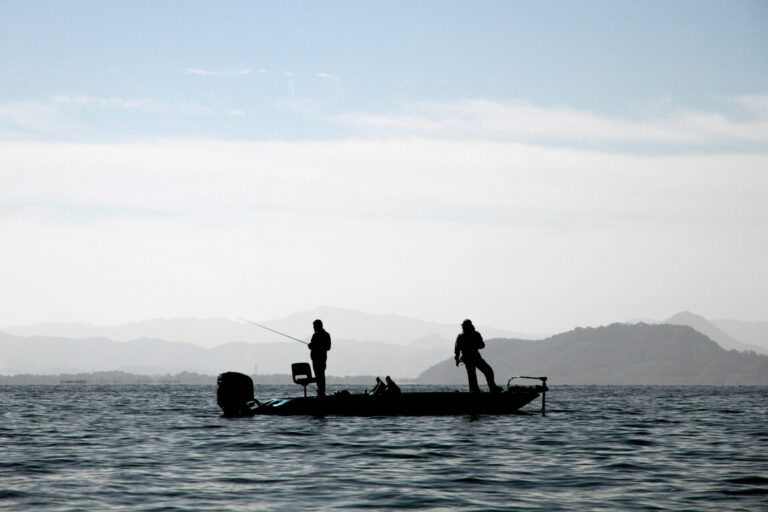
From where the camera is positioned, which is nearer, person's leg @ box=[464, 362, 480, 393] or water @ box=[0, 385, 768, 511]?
water @ box=[0, 385, 768, 511]

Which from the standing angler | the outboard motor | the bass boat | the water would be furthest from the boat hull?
the water

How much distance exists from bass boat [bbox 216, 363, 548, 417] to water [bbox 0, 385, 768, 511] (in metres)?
2.52

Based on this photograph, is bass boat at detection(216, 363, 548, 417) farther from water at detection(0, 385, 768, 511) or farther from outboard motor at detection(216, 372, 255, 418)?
water at detection(0, 385, 768, 511)

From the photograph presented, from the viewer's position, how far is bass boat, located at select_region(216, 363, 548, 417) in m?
27.5

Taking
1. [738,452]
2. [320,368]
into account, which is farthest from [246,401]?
[738,452]

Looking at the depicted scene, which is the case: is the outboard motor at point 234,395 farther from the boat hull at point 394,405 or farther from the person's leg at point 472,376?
the person's leg at point 472,376

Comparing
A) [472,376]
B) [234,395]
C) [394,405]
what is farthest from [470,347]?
[234,395]

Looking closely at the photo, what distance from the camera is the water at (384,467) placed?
1202 cm

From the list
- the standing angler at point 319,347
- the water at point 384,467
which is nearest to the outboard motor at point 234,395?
the standing angler at point 319,347

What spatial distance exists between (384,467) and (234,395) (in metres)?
13.6

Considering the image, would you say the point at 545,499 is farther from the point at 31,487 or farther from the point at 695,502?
the point at 31,487

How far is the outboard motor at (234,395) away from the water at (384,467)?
301 cm

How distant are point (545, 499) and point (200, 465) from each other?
6.26 metres

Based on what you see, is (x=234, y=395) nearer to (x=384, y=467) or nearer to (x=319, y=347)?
(x=319, y=347)
